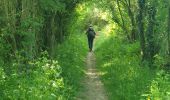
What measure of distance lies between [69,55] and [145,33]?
4687mm

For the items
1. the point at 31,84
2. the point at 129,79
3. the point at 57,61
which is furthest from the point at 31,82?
the point at 129,79

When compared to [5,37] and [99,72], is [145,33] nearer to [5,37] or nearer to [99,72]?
[99,72]

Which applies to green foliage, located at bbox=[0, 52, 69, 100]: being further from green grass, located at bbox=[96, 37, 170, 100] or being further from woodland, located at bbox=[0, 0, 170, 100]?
green grass, located at bbox=[96, 37, 170, 100]

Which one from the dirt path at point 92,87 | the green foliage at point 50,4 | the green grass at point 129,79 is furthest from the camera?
the dirt path at point 92,87

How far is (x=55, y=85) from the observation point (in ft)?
33.6

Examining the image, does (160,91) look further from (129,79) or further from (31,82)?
(129,79)

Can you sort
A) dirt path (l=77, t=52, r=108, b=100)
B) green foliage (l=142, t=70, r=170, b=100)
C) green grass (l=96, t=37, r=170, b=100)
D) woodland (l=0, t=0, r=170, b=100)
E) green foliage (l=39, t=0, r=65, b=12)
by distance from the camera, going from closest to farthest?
green foliage (l=142, t=70, r=170, b=100), woodland (l=0, t=0, r=170, b=100), green grass (l=96, t=37, r=170, b=100), green foliage (l=39, t=0, r=65, b=12), dirt path (l=77, t=52, r=108, b=100)

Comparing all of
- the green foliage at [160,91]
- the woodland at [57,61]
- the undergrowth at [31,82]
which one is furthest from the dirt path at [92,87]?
the green foliage at [160,91]

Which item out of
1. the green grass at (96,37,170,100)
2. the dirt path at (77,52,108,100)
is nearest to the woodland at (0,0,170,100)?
the green grass at (96,37,170,100)

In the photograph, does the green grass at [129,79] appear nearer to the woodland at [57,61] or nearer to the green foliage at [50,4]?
the woodland at [57,61]

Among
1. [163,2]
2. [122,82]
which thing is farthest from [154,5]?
[122,82]

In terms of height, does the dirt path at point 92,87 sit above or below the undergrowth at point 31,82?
below

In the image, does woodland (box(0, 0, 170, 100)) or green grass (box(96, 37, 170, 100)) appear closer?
woodland (box(0, 0, 170, 100))

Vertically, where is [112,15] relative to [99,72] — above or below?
above
